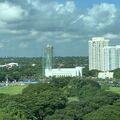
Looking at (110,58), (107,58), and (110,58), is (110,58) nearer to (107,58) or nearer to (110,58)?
(110,58)

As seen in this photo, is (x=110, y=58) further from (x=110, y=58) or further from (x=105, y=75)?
(x=105, y=75)

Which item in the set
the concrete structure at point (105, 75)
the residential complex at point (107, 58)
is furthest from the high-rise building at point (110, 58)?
the concrete structure at point (105, 75)

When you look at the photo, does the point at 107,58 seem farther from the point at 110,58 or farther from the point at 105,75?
the point at 105,75

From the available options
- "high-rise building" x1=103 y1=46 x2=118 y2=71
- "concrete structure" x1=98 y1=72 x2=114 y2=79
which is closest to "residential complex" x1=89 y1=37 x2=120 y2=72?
"high-rise building" x1=103 y1=46 x2=118 y2=71

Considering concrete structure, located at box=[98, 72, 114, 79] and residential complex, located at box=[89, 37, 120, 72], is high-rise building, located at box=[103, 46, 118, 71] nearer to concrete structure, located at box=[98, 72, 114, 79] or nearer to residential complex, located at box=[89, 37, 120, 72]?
Result: residential complex, located at box=[89, 37, 120, 72]

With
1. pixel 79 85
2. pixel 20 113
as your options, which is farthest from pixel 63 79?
pixel 20 113

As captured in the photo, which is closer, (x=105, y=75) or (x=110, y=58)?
(x=105, y=75)

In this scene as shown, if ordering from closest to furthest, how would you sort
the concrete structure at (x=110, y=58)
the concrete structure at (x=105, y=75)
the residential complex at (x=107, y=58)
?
the concrete structure at (x=105, y=75), the concrete structure at (x=110, y=58), the residential complex at (x=107, y=58)

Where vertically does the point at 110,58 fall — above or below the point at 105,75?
above

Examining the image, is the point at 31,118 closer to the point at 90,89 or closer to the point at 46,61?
the point at 90,89

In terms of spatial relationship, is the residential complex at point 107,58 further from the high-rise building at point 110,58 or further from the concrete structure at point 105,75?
the concrete structure at point 105,75

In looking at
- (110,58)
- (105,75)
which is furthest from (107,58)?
(105,75)
